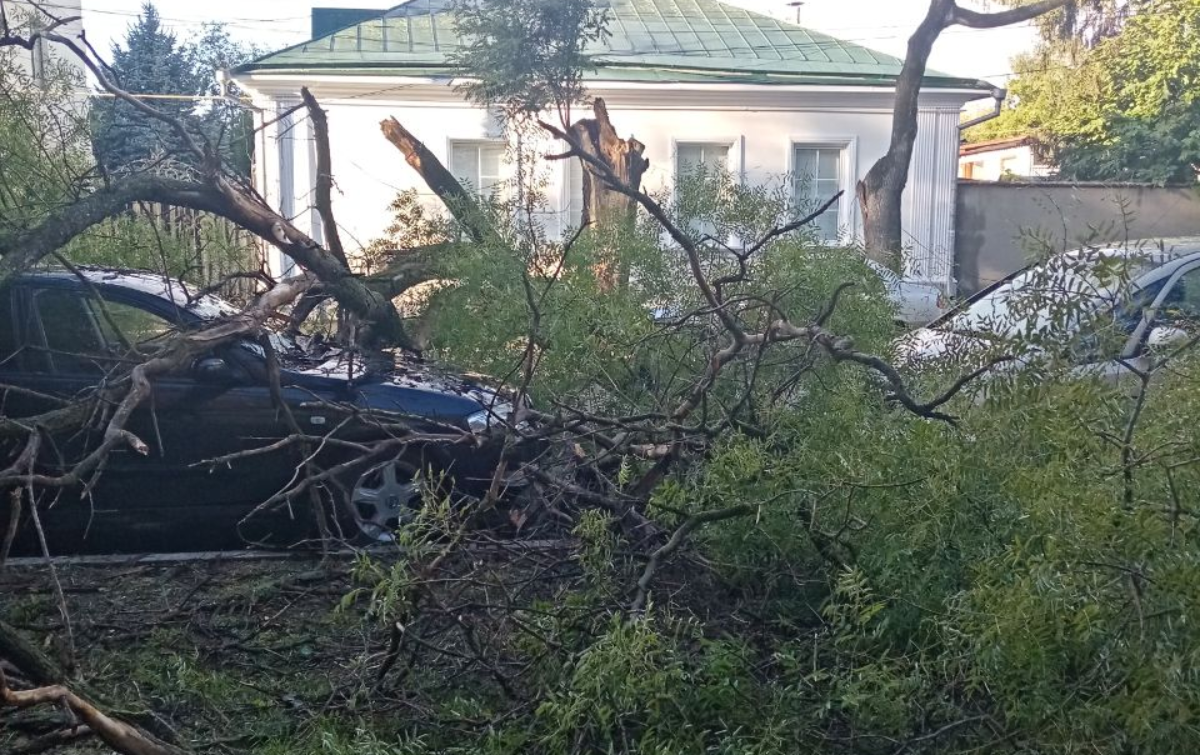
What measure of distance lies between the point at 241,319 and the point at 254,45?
66.6 feet

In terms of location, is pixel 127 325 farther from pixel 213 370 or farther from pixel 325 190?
pixel 325 190

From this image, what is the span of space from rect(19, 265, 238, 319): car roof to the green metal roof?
1007 cm

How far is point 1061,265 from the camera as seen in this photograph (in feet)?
11.0

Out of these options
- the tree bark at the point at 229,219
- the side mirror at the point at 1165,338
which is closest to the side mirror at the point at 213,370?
the tree bark at the point at 229,219

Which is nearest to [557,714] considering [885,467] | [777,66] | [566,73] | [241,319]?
[885,467]

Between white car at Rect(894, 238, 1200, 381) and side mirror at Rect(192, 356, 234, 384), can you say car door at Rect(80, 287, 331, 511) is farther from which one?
white car at Rect(894, 238, 1200, 381)

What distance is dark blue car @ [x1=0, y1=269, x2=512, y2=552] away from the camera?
17.9ft

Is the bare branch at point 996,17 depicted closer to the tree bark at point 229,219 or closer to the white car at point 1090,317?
the tree bark at point 229,219

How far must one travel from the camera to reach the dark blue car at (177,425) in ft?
17.9

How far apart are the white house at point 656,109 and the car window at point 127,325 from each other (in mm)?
10037

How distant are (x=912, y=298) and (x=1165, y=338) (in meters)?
4.29

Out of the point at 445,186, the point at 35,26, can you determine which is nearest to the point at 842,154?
the point at 445,186

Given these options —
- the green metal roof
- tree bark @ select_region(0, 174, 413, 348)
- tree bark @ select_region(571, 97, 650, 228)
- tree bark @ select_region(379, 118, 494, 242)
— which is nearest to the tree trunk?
tree bark @ select_region(571, 97, 650, 228)

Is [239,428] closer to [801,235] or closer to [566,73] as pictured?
[801,235]
